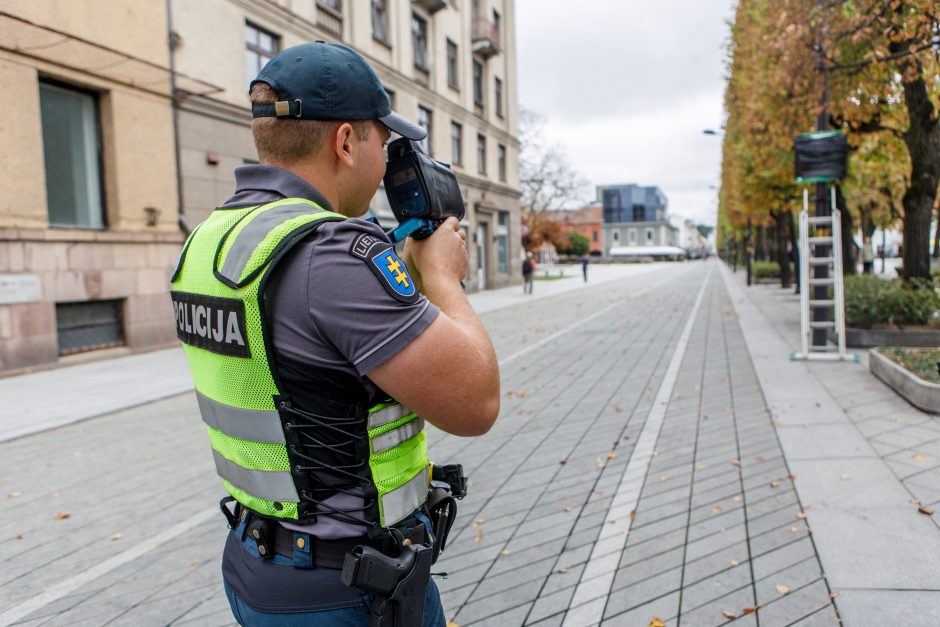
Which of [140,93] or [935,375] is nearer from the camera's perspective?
[935,375]

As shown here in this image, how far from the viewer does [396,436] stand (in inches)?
54.7

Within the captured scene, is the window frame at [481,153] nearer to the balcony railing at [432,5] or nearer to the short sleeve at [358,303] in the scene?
the balcony railing at [432,5]

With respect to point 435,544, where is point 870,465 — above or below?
below

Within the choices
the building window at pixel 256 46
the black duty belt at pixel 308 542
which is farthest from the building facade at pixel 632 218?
the black duty belt at pixel 308 542

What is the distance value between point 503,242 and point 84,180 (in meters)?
23.7

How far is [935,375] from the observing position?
678 centimetres

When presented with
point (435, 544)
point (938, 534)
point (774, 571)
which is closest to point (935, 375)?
point (938, 534)

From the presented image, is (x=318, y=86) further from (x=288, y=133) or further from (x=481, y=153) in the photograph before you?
(x=481, y=153)

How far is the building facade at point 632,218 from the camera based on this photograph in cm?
14350

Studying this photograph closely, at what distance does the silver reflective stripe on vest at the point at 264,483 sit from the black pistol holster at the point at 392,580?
7.0 inches

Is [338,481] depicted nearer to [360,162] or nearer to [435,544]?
[435,544]

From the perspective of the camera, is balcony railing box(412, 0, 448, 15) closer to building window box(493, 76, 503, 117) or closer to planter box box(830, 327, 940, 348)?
building window box(493, 76, 503, 117)

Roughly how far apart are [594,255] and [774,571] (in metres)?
132

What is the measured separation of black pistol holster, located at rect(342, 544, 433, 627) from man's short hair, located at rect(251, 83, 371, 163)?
2.70 ft
